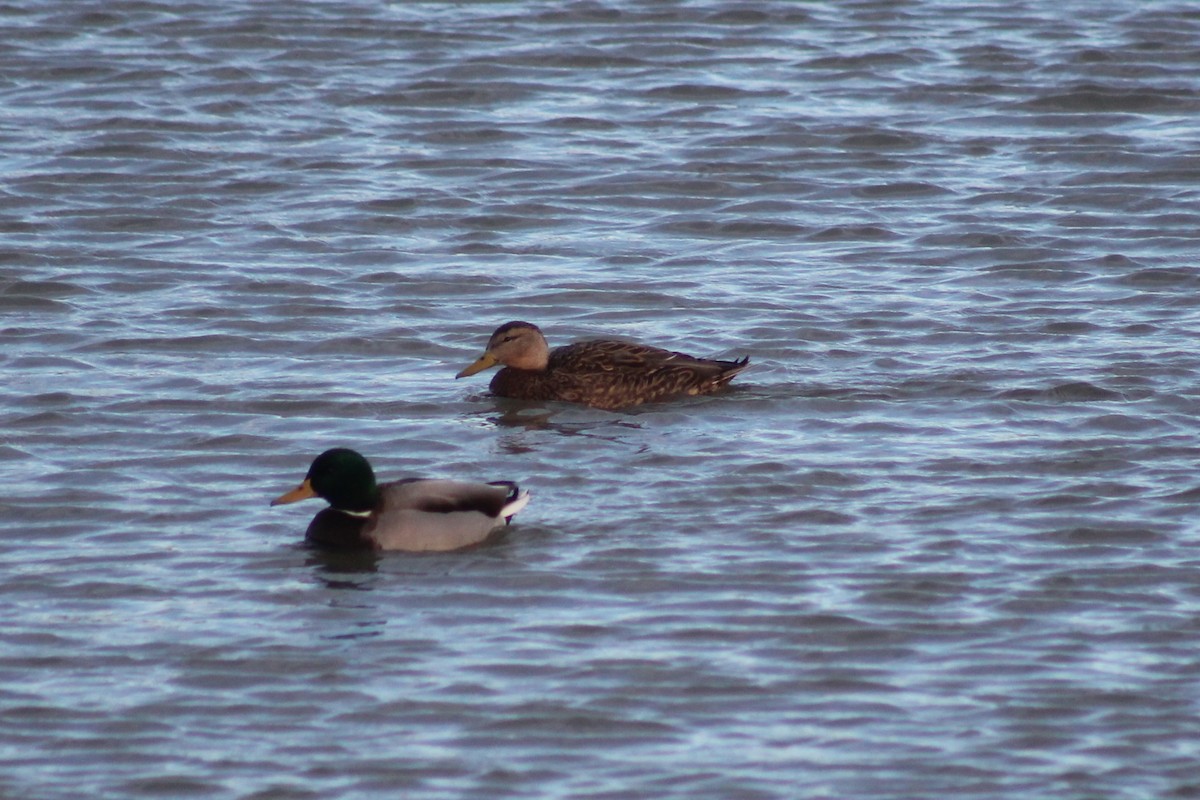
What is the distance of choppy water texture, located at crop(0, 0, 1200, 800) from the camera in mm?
7938

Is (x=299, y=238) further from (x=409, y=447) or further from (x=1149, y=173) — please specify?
(x=1149, y=173)

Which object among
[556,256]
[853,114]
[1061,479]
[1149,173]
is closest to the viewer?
[1061,479]

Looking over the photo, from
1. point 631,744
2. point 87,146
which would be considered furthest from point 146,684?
point 87,146

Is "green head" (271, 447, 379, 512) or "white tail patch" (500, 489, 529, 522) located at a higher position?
"green head" (271, 447, 379, 512)

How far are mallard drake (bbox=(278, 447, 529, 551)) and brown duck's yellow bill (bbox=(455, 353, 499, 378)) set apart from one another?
258 centimetres

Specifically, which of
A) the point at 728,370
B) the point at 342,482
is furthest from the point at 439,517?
the point at 728,370

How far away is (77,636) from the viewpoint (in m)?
8.78

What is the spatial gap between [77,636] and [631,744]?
245cm

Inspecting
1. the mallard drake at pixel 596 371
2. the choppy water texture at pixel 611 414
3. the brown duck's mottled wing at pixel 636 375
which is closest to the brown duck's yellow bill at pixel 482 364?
the mallard drake at pixel 596 371

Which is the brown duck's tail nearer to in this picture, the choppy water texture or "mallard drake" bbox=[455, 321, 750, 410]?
"mallard drake" bbox=[455, 321, 750, 410]

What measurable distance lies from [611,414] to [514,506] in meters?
2.60

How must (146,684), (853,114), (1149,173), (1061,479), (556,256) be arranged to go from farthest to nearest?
(853,114) → (1149,173) → (556,256) → (1061,479) → (146,684)

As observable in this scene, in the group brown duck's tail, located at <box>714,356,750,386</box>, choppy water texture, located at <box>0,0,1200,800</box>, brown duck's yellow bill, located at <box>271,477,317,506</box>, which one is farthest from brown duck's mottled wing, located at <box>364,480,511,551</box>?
brown duck's tail, located at <box>714,356,750,386</box>

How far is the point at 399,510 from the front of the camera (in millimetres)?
10000
